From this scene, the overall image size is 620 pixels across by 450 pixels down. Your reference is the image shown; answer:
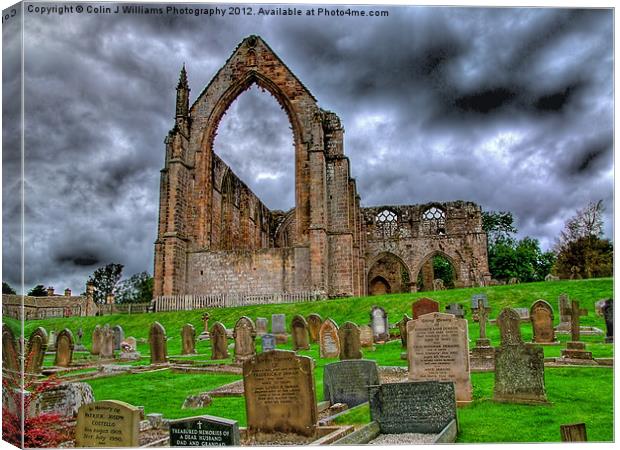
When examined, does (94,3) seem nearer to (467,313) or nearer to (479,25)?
(479,25)

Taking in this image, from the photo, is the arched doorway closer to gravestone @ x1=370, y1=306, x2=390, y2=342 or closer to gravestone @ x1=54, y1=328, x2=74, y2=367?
gravestone @ x1=370, y1=306, x2=390, y2=342

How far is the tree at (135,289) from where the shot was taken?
57562mm

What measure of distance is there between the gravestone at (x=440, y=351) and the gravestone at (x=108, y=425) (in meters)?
4.13

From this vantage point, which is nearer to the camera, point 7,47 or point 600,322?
point 7,47

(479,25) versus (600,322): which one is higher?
(479,25)

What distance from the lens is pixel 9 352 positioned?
7.56 meters

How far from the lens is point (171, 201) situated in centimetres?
2417

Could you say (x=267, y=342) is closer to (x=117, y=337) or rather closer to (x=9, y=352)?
(x=117, y=337)

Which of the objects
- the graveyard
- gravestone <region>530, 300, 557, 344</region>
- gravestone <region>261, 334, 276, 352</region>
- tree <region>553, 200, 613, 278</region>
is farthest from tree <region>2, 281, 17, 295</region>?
gravestone <region>530, 300, 557, 344</region>

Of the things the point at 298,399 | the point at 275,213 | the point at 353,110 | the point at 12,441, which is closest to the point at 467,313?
the point at 353,110

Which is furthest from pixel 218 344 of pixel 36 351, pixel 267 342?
pixel 36 351

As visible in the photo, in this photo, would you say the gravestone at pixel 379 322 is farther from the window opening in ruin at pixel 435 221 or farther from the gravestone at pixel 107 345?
the window opening in ruin at pixel 435 221

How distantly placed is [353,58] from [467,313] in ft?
33.0

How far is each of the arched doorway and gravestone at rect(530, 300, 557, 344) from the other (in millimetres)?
19408
